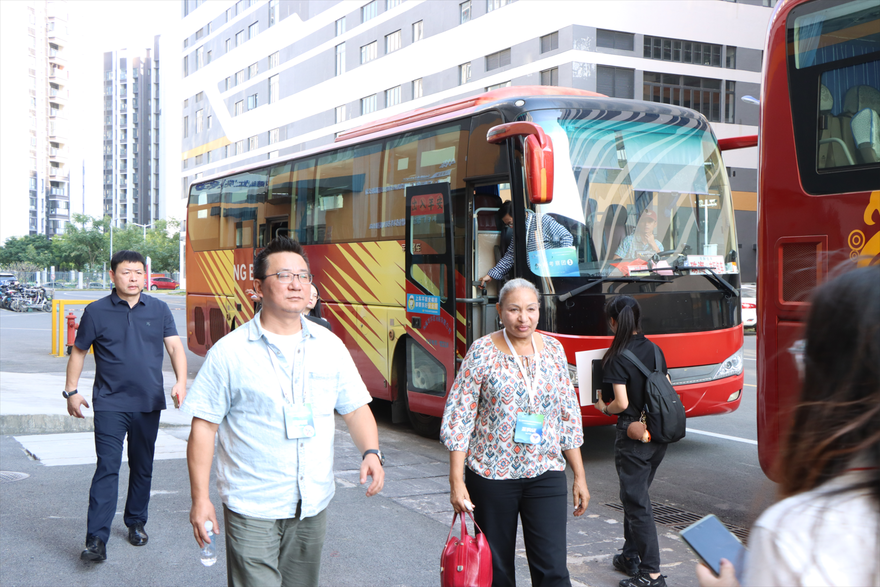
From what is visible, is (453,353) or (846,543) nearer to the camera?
(846,543)

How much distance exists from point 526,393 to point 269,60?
56647 millimetres

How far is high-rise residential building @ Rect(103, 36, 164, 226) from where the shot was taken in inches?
5172

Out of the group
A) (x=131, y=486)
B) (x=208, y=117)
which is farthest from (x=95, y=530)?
(x=208, y=117)

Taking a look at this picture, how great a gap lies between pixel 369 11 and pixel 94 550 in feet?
145

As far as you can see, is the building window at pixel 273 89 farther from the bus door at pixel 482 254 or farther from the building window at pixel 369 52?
the bus door at pixel 482 254

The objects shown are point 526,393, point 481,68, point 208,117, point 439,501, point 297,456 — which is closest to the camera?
point 297,456

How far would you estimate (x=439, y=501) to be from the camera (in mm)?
6402

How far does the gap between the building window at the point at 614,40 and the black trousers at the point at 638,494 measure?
31.0 m

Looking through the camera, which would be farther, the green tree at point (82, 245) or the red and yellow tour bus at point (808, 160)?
the green tree at point (82, 245)

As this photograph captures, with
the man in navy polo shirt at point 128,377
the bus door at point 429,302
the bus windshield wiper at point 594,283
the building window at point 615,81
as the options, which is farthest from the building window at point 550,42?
the man in navy polo shirt at point 128,377

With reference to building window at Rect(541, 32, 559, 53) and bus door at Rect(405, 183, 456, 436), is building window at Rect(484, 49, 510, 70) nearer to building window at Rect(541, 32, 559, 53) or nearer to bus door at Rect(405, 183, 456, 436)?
building window at Rect(541, 32, 559, 53)

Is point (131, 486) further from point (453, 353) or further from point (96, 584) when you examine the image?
point (453, 353)

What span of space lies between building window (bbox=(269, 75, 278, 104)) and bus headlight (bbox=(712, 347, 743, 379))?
50719 millimetres

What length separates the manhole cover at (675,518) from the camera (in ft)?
18.8
